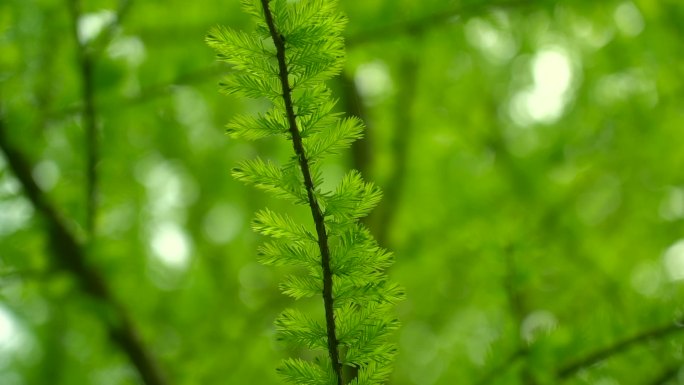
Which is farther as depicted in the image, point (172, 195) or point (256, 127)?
point (172, 195)

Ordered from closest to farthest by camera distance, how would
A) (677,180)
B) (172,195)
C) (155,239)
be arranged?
1. (677,180)
2. (155,239)
3. (172,195)

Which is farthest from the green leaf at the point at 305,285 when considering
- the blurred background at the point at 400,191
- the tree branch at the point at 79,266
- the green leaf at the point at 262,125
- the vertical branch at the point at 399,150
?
the vertical branch at the point at 399,150

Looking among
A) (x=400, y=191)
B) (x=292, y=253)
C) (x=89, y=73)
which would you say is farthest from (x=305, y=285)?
(x=400, y=191)

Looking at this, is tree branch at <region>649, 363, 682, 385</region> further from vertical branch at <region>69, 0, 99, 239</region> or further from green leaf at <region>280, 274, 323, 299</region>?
vertical branch at <region>69, 0, 99, 239</region>

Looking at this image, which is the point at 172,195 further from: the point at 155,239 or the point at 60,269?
the point at 60,269

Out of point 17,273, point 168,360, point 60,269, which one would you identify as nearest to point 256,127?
point 17,273

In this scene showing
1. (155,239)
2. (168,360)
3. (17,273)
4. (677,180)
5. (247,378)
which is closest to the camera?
(17,273)

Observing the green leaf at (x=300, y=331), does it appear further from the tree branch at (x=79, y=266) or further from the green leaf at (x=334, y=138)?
the tree branch at (x=79, y=266)
